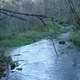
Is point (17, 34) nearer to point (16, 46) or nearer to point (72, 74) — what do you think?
point (16, 46)

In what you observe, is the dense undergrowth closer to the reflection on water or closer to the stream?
the stream

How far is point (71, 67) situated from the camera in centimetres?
2367

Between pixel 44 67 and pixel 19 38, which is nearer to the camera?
pixel 44 67

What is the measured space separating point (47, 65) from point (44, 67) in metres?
0.62

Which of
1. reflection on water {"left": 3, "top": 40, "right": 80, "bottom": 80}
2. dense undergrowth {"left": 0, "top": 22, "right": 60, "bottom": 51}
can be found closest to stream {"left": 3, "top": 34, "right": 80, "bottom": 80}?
reflection on water {"left": 3, "top": 40, "right": 80, "bottom": 80}

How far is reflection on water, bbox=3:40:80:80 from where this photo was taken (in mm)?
21062

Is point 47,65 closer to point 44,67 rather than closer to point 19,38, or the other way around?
point 44,67

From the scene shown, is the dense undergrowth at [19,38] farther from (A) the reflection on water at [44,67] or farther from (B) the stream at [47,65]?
(A) the reflection on water at [44,67]

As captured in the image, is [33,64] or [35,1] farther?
[35,1]

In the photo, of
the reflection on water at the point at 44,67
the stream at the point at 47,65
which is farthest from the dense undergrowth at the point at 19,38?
the reflection on water at the point at 44,67

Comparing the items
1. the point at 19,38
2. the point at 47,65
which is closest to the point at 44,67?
the point at 47,65

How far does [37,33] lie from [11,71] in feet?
78.2

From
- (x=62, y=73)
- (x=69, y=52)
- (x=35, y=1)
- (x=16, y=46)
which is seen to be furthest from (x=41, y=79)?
(x=35, y=1)

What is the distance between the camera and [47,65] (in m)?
24.9
